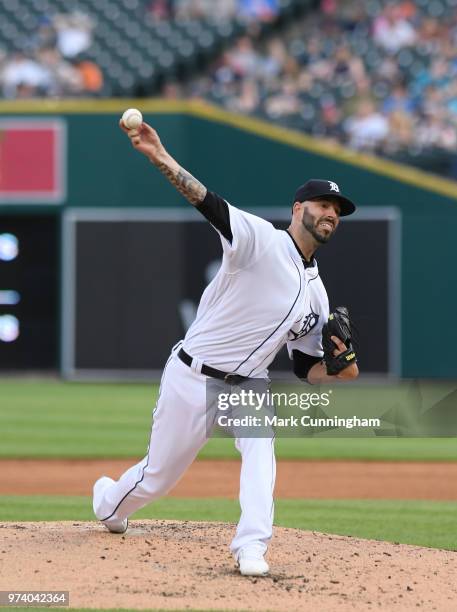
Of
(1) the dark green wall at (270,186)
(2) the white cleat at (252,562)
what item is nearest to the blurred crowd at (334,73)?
(1) the dark green wall at (270,186)

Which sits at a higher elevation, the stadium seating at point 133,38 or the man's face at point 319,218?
the stadium seating at point 133,38

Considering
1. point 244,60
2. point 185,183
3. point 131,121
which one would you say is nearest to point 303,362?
point 185,183

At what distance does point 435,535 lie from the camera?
7379 mm

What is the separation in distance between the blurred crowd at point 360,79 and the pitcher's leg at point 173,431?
461 inches

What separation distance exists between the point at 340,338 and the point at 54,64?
13.2 m

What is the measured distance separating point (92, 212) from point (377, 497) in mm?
9219

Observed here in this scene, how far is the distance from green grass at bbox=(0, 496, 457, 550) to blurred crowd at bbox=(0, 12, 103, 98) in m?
10.00

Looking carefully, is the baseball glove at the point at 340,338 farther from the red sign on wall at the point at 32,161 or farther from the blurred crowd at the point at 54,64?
the blurred crowd at the point at 54,64

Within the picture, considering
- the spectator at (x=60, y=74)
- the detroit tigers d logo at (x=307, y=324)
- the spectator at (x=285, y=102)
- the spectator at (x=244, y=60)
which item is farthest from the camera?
the spectator at (x=244, y=60)

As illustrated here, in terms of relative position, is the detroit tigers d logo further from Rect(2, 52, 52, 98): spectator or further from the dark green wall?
Rect(2, 52, 52, 98): spectator

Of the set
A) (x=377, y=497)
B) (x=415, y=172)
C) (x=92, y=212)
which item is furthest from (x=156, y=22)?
(x=377, y=497)

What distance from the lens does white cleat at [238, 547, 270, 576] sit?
5.54m

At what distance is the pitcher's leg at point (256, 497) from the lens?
→ 560 centimetres

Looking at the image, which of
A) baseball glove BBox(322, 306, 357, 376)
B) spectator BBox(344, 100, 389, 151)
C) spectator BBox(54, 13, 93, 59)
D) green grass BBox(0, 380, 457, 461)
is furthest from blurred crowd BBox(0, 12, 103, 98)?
baseball glove BBox(322, 306, 357, 376)
